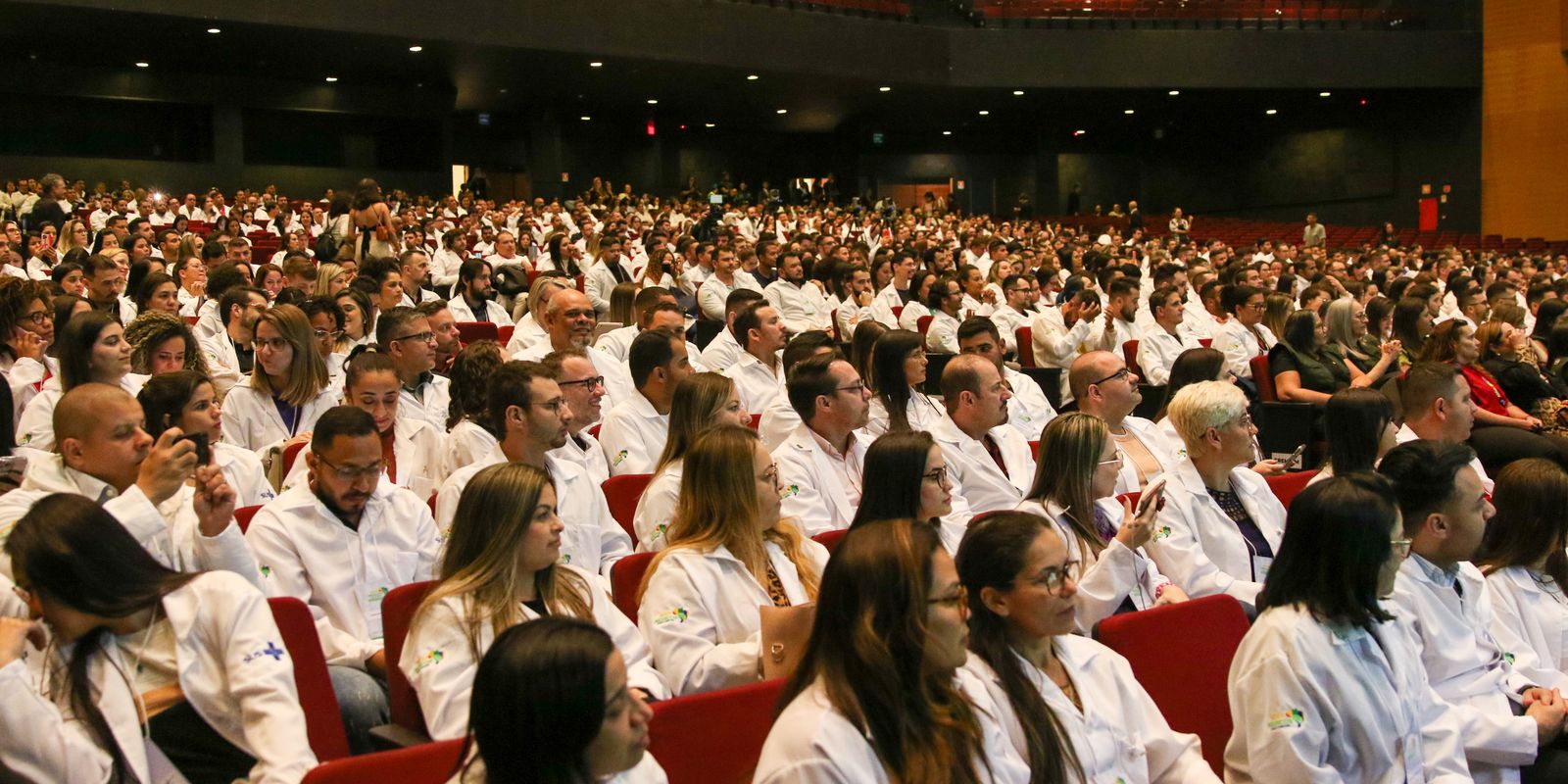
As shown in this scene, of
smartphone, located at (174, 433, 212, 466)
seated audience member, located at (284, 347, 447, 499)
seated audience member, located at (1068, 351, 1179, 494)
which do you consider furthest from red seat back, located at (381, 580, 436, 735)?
seated audience member, located at (1068, 351, 1179, 494)

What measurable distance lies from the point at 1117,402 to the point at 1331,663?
2490 millimetres

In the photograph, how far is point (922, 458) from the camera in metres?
3.45

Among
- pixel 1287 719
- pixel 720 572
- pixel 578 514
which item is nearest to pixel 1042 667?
pixel 1287 719

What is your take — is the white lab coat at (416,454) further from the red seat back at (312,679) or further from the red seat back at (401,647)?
the red seat back at (312,679)

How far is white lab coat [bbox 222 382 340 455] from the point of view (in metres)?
5.28

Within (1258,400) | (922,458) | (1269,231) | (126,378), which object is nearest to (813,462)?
(922,458)

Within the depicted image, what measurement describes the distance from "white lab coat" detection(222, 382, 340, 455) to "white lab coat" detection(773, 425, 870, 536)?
1899 mm

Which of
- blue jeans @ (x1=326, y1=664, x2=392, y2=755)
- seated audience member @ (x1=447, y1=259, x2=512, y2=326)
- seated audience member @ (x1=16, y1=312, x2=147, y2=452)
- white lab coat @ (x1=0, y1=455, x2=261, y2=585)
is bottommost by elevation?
blue jeans @ (x1=326, y1=664, x2=392, y2=755)

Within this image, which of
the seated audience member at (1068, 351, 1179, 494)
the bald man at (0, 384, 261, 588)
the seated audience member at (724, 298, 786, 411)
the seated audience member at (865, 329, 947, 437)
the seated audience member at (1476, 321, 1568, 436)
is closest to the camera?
the bald man at (0, 384, 261, 588)

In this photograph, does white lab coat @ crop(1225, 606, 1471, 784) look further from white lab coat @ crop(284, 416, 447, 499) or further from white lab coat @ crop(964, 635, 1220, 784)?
white lab coat @ crop(284, 416, 447, 499)

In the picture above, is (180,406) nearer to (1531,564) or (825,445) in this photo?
(825,445)

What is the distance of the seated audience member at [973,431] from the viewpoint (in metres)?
5.00

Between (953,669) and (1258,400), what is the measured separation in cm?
599

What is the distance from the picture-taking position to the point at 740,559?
338 cm
